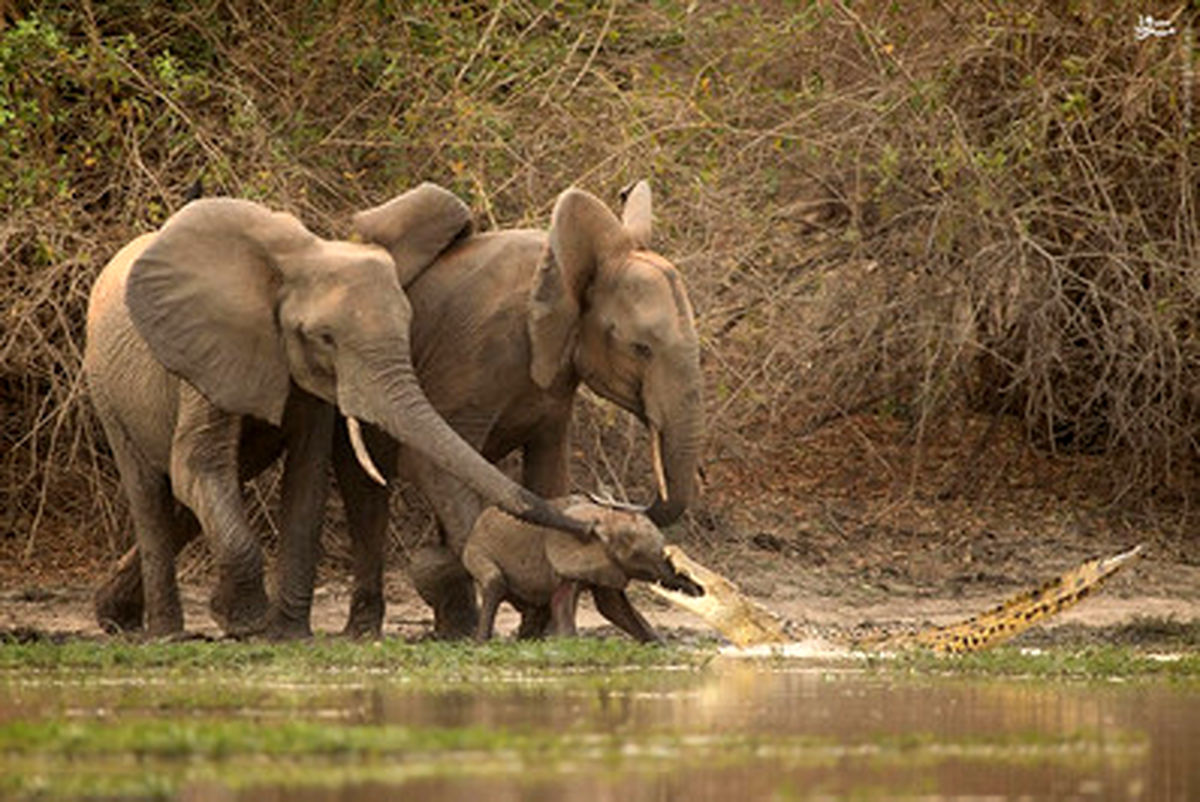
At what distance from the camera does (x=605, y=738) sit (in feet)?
33.8

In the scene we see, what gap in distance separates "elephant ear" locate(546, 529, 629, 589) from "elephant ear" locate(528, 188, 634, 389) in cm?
89

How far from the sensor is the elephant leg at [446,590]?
49.6 feet

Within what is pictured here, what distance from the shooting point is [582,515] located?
14.4 metres

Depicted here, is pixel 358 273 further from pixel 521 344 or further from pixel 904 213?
pixel 904 213

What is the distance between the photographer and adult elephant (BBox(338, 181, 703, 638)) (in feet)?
48.2

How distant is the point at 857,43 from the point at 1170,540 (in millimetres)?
3500

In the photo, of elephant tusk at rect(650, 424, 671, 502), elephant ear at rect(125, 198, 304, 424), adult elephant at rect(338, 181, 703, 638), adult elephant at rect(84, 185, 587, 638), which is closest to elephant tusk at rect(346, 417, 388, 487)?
adult elephant at rect(84, 185, 587, 638)

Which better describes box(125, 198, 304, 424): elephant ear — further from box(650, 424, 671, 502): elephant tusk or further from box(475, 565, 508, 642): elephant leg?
box(650, 424, 671, 502): elephant tusk

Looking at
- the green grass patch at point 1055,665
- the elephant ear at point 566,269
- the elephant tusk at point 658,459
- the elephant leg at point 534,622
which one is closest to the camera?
the green grass patch at point 1055,665

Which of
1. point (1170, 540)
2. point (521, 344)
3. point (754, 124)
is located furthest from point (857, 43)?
point (521, 344)

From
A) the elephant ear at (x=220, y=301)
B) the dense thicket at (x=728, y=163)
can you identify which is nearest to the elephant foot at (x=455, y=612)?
the elephant ear at (x=220, y=301)

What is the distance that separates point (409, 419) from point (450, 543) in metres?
0.87

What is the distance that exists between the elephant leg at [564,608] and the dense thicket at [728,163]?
9.50 feet

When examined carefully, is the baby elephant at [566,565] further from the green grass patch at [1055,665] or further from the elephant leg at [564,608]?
the green grass patch at [1055,665]
